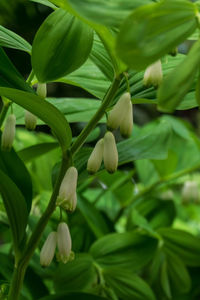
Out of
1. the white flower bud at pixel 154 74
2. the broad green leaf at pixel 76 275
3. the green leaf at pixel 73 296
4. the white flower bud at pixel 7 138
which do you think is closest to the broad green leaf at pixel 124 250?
the broad green leaf at pixel 76 275

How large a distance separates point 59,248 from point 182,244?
395mm

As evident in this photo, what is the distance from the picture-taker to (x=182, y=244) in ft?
2.81

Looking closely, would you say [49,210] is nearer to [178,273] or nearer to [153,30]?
[153,30]

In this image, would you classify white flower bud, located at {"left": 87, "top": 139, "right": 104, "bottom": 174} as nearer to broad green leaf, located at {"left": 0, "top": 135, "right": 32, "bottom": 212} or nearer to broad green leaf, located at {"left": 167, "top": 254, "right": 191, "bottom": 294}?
broad green leaf, located at {"left": 0, "top": 135, "right": 32, "bottom": 212}

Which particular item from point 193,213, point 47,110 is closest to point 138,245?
point 47,110

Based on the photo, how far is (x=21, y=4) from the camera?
89cm

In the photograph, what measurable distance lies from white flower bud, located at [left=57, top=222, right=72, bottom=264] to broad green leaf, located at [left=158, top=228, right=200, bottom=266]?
13.7 inches

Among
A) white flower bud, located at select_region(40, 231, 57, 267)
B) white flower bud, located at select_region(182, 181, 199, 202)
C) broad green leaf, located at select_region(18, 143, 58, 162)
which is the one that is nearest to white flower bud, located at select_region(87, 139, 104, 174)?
white flower bud, located at select_region(40, 231, 57, 267)

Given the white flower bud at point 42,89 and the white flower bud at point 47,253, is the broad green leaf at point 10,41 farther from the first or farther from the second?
the white flower bud at point 47,253

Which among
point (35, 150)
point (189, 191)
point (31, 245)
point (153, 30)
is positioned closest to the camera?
point (153, 30)

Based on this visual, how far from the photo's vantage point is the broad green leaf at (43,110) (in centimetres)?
45

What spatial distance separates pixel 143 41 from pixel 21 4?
0.62 m

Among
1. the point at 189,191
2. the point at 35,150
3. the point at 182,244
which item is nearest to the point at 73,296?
the point at 35,150

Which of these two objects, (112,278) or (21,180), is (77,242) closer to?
(112,278)
